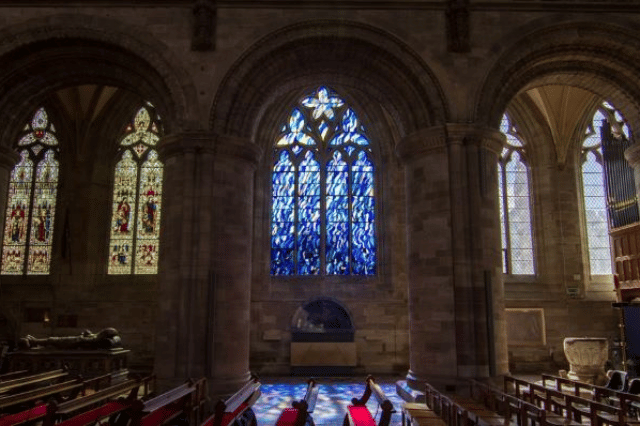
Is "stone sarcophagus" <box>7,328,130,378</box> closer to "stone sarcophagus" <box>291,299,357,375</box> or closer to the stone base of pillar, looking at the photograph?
the stone base of pillar

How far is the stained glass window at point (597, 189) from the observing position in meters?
14.9

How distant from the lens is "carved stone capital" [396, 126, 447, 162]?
970 cm

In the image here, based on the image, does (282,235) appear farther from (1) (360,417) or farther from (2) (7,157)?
(1) (360,417)

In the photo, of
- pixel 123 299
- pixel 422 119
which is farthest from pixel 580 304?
pixel 123 299

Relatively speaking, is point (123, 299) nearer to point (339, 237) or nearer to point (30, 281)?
point (30, 281)

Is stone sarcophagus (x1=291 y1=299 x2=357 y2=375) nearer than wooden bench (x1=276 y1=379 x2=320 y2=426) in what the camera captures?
No

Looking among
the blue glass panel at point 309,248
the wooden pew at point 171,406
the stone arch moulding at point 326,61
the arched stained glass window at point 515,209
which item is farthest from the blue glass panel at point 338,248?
the wooden pew at point 171,406

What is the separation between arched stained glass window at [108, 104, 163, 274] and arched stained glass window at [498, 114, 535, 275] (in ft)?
33.0

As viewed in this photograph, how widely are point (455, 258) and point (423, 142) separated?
223 centimetres

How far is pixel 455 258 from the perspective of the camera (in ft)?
30.4

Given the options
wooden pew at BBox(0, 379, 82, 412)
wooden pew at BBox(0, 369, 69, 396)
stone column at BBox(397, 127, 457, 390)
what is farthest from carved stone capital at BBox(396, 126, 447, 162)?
wooden pew at BBox(0, 369, 69, 396)

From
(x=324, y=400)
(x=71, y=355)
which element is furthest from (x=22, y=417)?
(x=71, y=355)

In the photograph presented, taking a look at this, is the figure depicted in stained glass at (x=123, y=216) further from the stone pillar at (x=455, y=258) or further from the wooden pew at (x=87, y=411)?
the stone pillar at (x=455, y=258)

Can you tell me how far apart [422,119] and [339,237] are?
18.6 ft
